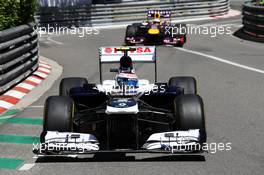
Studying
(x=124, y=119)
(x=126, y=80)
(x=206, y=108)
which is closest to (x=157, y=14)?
(x=206, y=108)

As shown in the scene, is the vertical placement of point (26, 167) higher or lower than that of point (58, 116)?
lower

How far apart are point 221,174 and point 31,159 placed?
260 centimetres

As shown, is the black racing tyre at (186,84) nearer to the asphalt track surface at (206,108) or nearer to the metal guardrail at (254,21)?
the asphalt track surface at (206,108)

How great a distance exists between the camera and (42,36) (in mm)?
29703

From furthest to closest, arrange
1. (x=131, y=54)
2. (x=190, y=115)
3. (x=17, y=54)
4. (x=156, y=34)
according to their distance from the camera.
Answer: (x=156, y=34) → (x=17, y=54) → (x=131, y=54) → (x=190, y=115)

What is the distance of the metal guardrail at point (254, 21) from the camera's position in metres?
25.8

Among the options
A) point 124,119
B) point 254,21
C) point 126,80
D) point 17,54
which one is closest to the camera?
point 124,119

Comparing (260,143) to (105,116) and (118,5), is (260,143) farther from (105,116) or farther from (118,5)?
(118,5)

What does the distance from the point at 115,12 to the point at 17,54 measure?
2103 cm

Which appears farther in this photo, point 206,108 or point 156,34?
point 156,34

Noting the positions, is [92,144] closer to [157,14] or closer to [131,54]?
[131,54]

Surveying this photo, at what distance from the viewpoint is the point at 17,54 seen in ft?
46.9

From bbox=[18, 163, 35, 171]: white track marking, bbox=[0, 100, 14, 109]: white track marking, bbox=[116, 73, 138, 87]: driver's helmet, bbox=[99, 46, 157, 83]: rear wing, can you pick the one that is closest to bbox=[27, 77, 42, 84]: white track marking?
bbox=[0, 100, 14, 109]: white track marking

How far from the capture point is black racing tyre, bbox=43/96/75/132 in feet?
26.5
